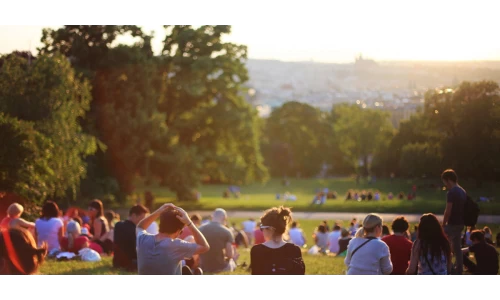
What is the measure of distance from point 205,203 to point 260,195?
1.37 m

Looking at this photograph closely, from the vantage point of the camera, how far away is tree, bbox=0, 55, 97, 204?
12.7 m

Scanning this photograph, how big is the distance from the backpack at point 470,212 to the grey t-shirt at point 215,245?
3.27 metres

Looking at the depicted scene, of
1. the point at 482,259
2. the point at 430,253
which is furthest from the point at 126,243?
the point at 482,259

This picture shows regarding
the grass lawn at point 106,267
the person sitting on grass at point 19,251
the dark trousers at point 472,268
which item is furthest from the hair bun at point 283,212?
the dark trousers at point 472,268

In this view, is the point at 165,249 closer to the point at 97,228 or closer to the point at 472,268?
the point at 472,268

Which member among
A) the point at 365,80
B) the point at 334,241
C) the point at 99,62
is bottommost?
the point at 334,241

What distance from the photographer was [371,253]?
7.59 m

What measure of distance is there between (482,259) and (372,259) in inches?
114

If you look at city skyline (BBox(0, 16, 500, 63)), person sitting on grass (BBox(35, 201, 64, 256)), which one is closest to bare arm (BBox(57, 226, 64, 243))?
person sitting on grass (BBox(35, 201, 64, 256))

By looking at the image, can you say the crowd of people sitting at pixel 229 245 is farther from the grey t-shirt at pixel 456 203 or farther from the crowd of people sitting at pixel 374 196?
the crowd of people sitting at pixel 374 196

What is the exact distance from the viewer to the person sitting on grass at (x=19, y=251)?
8500 mm

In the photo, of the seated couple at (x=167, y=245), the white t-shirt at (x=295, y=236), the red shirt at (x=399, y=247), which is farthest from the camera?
the white t-shirt at (x=295, y=236)

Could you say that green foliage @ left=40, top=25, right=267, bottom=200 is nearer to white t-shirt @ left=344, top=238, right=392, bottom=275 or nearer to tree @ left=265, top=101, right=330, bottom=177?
tree @ left=265, top=101, right=330, bottom=177
